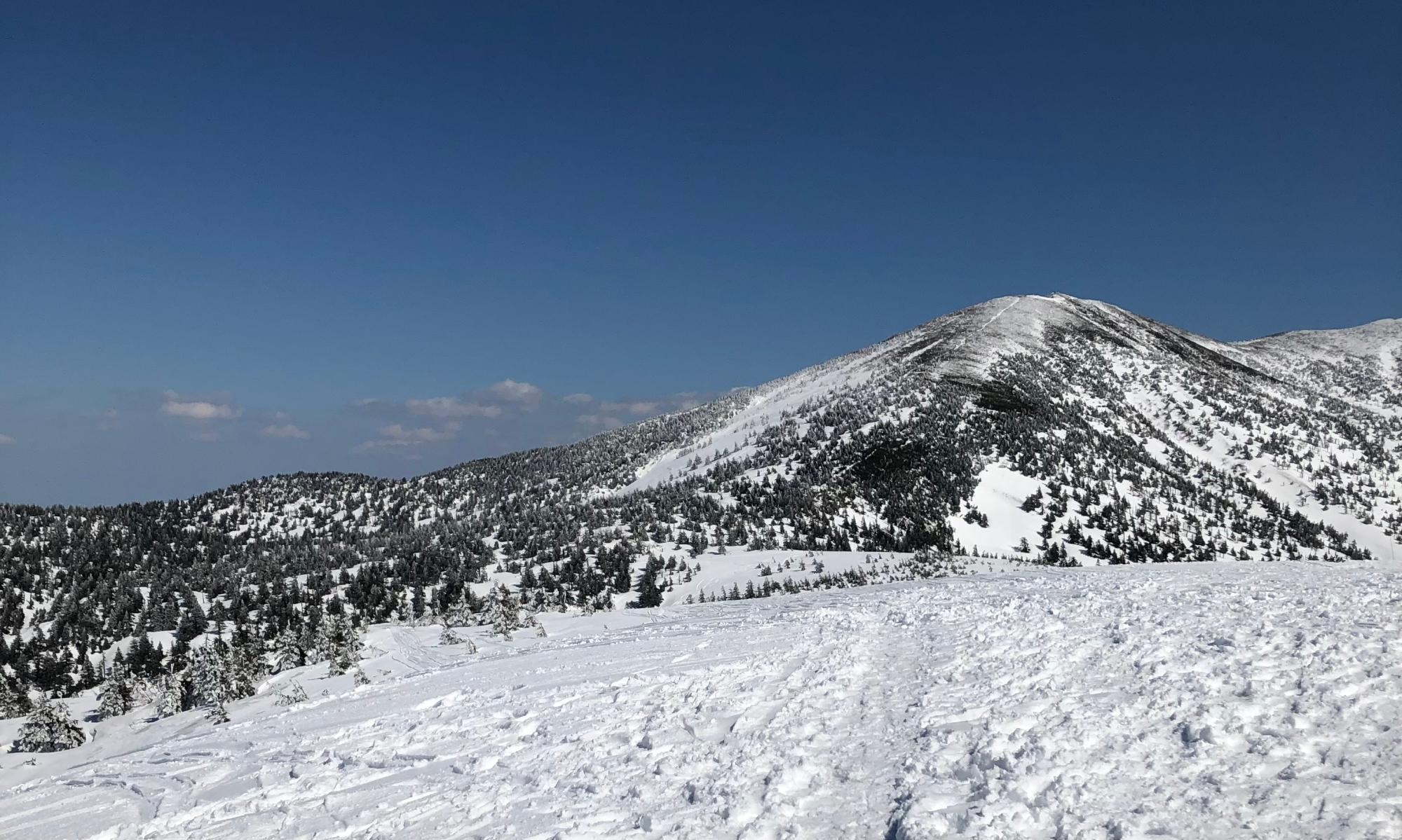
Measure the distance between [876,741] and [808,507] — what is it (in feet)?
196

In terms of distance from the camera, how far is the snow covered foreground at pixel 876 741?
851cm

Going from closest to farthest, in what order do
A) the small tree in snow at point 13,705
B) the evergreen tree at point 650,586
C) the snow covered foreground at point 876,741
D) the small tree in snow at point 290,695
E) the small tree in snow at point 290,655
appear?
1. the snow covered foreground at point 876,741
2. the small tree in snow at point 290,695
3. the small tree in snow at point 290,655
4. the small tree in snow at point 13,705
5. the evergreen tree at point 650,586

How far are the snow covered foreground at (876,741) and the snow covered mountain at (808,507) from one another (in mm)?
24420

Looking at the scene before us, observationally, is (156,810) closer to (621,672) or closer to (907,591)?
(621,672)

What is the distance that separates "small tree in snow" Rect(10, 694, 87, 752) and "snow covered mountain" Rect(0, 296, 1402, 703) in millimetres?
19561

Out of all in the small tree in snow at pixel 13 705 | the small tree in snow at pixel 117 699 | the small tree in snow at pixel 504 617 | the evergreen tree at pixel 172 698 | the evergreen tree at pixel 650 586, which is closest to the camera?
the small tree in snow at pixel 504 617

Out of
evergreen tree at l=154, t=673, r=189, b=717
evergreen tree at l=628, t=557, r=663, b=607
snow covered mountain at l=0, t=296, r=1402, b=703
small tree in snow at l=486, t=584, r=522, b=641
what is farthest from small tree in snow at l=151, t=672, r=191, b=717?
evergreen tree at l=628, t=557, r=663, b=607

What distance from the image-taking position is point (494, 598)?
39781 mm

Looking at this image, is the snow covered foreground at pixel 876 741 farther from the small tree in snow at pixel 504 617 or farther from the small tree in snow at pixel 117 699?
the small tree in snow at pixel 117 699

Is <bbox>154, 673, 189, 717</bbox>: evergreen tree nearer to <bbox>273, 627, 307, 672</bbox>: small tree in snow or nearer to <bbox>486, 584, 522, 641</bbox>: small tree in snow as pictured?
<bbox>273, 627, 307, 672</bbox>: small tree in snow

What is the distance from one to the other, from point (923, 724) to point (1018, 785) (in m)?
2.64

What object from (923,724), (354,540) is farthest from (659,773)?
(354,540)

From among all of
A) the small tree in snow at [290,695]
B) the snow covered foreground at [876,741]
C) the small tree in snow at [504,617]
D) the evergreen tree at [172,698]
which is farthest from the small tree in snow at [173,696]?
the snow covered foreground at [876,741]

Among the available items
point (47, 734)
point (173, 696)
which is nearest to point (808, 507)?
point (173, 696)
